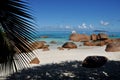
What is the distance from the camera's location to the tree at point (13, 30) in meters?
3.54

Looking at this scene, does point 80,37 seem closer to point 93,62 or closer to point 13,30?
point 93,62

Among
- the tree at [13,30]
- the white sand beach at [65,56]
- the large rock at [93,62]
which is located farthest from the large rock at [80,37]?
the tree at [13,30]

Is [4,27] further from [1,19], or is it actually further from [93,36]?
[93,36]

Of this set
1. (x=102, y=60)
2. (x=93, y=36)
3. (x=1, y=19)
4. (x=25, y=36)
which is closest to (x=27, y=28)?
(x=25, y=36)

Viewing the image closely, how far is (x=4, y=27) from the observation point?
361 cm

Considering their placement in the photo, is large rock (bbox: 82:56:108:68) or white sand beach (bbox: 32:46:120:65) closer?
large rock (bbox: 82:56:108:68)

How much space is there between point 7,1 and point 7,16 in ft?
0.68

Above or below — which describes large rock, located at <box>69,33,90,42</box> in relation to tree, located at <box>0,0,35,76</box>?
above

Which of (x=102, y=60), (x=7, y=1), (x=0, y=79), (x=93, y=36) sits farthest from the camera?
(x=93, y=36)

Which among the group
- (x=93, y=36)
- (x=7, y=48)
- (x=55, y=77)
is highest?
(x=93, y=36)

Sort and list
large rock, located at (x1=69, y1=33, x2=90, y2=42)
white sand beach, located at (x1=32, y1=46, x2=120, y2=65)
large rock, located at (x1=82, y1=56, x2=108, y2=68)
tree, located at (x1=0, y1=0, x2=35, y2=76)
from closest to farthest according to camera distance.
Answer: tree, located at (x1=0, y1=0, x2=35, y2=76) → large rock, located at (x1=82, y1=56, x2=108, y2=68) → white sand beach, located at (x1=32, y1=46, x2=120, y2=65) → large rock, located at (x1=69, y1=33, x2=90, y2=42)

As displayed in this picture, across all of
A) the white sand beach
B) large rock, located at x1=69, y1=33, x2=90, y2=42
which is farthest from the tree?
large rock, located at x1=69, y1=33, x2=90, y2=42

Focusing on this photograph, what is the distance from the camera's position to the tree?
354 cm

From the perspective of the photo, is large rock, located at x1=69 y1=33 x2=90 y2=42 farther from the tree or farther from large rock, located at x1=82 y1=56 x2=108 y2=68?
the tree
